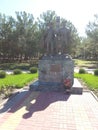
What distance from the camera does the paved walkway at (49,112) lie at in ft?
27.5

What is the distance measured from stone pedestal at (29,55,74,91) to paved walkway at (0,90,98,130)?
83.8 inches

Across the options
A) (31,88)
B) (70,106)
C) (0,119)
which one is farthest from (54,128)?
(31,88)

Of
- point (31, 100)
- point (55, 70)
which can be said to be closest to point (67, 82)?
point (55, 70)

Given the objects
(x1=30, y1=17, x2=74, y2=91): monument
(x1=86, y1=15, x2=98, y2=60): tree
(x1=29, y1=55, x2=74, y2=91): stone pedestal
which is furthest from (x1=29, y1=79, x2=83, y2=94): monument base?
(x1=86, y1=15, x2=98, y2=60): tree

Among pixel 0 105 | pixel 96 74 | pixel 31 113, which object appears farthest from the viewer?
pixel 96 74

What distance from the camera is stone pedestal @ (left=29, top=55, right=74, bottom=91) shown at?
52.4 ft

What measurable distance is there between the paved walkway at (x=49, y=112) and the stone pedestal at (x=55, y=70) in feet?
6.98

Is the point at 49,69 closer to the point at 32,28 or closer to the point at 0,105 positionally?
the point at 0,105

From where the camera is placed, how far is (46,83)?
1616 centimetres

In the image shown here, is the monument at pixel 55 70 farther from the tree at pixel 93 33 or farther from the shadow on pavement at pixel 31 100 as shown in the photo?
the tree at pixel 93 33

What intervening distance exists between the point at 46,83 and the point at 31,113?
6.30m

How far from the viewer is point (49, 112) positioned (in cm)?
1011

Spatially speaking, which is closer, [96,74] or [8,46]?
[96,74]

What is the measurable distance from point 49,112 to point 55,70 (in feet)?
20.4
